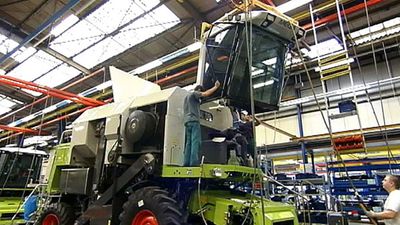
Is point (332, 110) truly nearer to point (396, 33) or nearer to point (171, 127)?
point (396, 33)

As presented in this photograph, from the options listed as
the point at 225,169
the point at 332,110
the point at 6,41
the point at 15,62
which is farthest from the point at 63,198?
the point at 332,110

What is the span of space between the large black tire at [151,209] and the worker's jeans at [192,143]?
54 centimetres

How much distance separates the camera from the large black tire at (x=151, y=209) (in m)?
3.16

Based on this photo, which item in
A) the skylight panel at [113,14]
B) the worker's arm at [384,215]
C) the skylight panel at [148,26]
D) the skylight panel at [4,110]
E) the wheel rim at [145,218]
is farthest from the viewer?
the skylight panel at [4,110]

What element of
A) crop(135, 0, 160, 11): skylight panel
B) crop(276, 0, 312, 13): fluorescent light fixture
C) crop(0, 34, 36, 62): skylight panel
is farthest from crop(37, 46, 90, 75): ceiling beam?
crop(276, 0, 312, 13): fluorescent light fixture

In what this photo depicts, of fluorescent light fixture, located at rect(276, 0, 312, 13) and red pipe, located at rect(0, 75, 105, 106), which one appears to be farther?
red pipe, located at rect(0, 75, 105, 106)

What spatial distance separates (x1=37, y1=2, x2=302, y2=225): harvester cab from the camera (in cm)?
345

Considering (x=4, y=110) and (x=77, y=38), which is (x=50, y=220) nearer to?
(x=77, y=38)

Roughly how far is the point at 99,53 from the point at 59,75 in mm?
2540

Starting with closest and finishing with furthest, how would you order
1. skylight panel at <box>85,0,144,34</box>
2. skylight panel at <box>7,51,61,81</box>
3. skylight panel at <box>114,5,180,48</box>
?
1. skylight panel at <box>85,0,144,34</box>
2. skylight panel at <box>114,5,180,48</box>
3. skylight panel at <box>7,51,61,81</box>

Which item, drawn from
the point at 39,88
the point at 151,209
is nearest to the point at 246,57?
the point at 151,209

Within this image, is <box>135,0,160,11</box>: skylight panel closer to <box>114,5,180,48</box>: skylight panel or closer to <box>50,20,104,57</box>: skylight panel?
<box>114,5,180,48</box>: skylight panel

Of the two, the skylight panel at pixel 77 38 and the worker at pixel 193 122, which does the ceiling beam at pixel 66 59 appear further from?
the worker at pixel 193 122

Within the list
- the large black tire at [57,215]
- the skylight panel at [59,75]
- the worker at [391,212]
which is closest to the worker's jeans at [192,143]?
the worker at [391,212]
